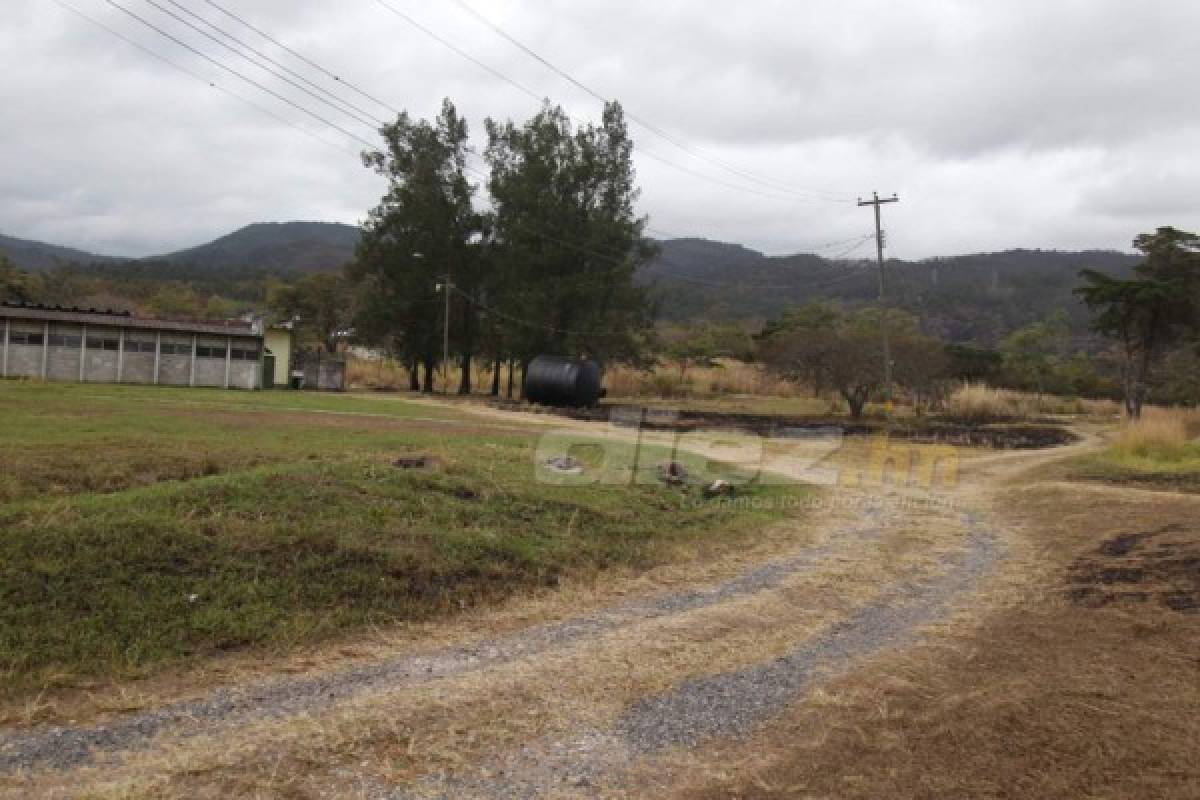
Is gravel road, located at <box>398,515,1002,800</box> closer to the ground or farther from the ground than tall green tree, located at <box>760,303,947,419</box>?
closer to the ground

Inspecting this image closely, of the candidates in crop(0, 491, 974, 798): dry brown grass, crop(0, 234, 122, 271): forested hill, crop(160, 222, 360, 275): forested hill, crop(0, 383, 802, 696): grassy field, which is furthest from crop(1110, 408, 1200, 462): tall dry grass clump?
crop(0, 234, 122, 271): forested hill

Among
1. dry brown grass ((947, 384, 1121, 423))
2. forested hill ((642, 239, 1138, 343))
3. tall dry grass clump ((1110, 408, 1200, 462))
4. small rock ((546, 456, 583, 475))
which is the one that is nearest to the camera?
small rock ((546, 456, 583, 475))

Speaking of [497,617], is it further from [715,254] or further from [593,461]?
[715,254]

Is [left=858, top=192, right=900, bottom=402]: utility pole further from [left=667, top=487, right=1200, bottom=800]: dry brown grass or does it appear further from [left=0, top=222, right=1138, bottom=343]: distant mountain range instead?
[left=0, top=222, right=1138, bottom=343]: distant mountain range

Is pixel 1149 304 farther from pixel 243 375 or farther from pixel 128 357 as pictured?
pixel 128 357

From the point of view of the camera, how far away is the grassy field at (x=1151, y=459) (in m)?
13.9

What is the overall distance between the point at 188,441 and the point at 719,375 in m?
36.1

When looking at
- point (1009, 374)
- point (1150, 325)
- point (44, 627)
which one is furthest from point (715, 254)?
point (44, 627)

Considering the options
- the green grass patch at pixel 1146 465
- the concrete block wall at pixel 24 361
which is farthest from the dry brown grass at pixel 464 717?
the concrete block wall at pixel 24 361

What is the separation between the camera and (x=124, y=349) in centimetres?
3238

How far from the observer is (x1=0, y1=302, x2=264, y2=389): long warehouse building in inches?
1220

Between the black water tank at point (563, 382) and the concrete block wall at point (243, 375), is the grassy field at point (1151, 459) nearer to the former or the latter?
the black water tank at point (563, 382)

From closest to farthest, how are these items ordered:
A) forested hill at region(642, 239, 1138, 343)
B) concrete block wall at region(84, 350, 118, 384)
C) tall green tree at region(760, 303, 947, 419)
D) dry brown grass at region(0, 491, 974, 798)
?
dry brown grass at region(0, 491, 974, 798) < tall green tree at region(760, 303, 947, 419) < concrete block wall at region(84, 350, 118, 384) < forested hill at region(642, 239, 1138, 343)

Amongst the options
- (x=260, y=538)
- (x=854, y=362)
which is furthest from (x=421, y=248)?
(x=260, y=538)
